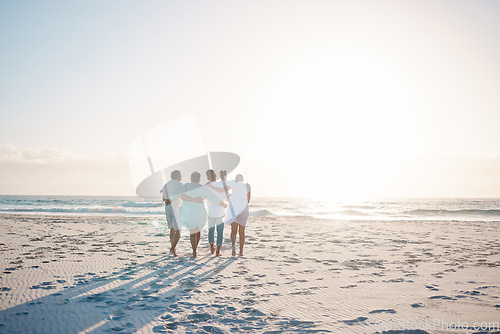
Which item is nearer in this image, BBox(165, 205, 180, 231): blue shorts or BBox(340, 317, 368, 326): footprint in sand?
BBox(340, 317, 368, 326): footprint in sand

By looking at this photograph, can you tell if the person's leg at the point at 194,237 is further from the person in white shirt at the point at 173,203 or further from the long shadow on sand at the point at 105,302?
the long shadow on sand at the point at 105,302

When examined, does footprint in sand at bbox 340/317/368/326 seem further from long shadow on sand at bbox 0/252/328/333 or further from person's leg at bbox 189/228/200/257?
person's leg at bbox 189/228/200/257

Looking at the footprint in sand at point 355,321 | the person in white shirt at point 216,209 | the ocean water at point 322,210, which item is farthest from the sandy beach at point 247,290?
the ocean water at point 322,210

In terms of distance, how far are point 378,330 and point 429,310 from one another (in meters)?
1.09

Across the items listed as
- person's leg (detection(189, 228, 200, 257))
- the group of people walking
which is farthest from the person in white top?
person's leg (detection(189, 228, 200, 257))

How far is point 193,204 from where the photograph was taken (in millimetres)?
7551

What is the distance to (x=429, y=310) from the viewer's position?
12.9 feet

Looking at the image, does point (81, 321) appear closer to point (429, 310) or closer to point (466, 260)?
point (429, 310)

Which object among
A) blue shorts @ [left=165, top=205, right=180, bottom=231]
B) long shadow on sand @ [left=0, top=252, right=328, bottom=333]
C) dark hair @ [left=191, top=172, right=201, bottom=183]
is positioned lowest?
long shadow on sand @ [left=0, top=252, right=328, bottom=333]

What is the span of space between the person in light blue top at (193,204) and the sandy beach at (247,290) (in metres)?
0.76

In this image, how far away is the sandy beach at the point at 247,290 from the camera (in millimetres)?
3486

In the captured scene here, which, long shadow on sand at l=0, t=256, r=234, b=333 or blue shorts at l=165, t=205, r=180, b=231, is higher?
blue shorts at l=165, t=205, r=180, b=231

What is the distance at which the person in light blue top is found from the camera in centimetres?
744

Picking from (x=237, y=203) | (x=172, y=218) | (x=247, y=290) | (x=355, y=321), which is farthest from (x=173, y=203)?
A: (x=355, y=321)
